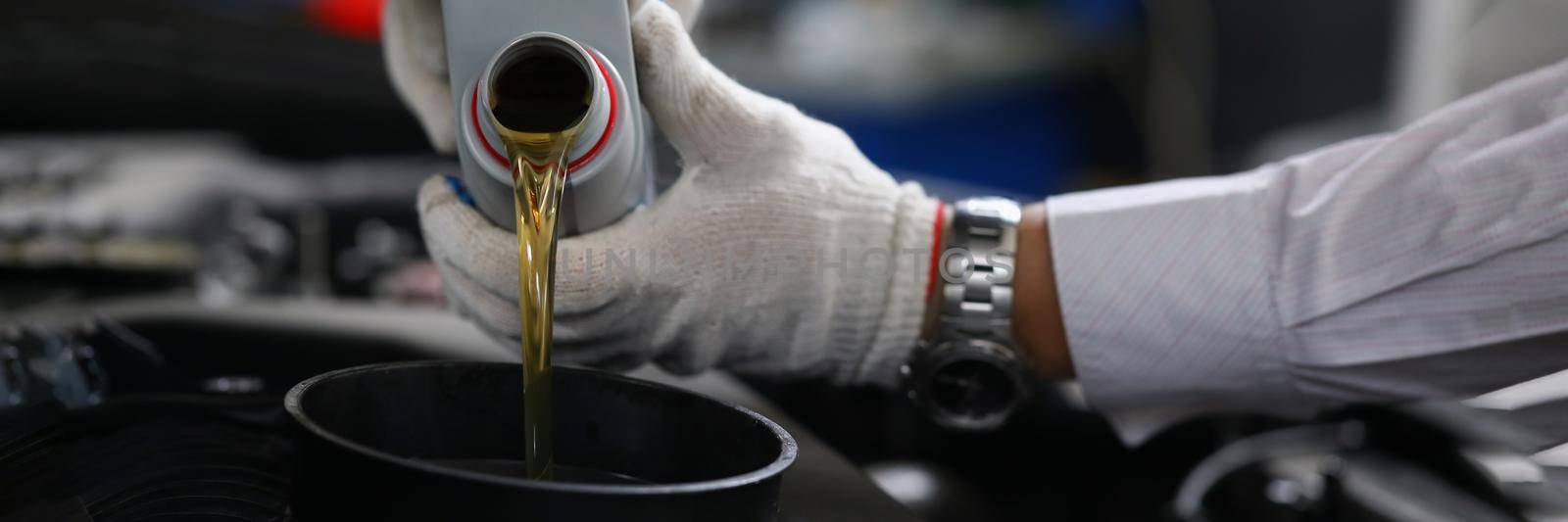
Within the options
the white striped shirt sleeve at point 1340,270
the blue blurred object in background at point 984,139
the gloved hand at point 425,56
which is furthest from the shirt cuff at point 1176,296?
the blue blurred object in background at point 984,139

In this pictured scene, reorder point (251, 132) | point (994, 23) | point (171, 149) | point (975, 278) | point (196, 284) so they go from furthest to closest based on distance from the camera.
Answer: point (994, 23) → point (251, 132) → point (171, 149) → point (196, 284) → point (975, 278)

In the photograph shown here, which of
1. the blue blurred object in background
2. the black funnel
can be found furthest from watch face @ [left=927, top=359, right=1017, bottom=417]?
the blue blurred object in background

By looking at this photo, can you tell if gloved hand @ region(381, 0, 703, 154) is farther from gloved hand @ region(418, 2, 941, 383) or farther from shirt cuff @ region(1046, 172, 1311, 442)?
shirt cuff @ region(1046, 172, 1311, 442)

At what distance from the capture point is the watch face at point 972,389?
2.08ft

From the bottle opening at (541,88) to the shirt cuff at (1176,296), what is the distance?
0.31 metres

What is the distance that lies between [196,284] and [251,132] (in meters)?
0.33

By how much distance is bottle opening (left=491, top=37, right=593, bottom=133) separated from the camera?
0.46m

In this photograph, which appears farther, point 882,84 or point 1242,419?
point 882,84

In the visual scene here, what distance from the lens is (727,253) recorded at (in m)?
0.59

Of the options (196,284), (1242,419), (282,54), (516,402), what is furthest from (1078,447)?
(282,54)

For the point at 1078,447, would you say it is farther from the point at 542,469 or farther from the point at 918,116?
the point at 918,116

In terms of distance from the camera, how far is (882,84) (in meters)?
2.36

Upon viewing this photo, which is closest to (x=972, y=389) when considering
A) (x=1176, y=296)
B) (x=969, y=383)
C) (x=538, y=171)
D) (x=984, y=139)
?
(x=969, y=383)

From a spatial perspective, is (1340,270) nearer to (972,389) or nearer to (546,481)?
(972,389)
